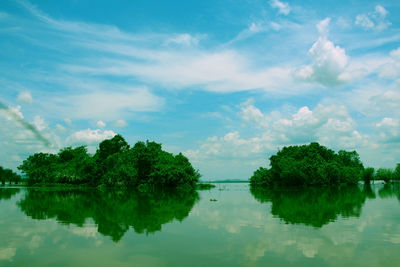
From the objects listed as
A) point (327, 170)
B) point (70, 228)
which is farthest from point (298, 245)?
point (327, 170)

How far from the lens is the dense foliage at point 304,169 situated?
230ft

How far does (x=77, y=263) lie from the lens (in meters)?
10.5

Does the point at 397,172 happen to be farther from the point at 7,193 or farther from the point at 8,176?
the point at 8,176

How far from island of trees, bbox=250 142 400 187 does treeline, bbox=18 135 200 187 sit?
20.8 meters

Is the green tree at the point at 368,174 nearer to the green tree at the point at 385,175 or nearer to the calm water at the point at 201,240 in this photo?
the green tree at the point at 385,175

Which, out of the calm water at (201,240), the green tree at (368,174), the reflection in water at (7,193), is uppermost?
the green tree at (368,174)

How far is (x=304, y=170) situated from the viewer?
70.5 metres

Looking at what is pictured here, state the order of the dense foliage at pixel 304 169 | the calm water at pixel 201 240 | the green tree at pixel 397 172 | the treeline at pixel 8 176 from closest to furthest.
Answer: the calm water at pixel 201 240
the dense foliage at pixel 304 169
the treeline at pixel 8 176
the green tree at pixel 397 172

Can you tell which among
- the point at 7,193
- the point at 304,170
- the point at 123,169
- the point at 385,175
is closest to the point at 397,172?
the point at 385,175

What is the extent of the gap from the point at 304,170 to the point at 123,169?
37.9 metres

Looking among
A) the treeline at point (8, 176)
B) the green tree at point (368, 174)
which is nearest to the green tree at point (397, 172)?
the green tree at point (368, 174)

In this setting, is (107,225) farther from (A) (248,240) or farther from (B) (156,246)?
(A) (248,240)

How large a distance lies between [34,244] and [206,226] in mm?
8214

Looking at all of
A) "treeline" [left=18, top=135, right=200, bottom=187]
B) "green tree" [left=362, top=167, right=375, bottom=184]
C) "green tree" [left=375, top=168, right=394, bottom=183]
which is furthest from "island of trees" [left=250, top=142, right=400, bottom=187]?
A: "green tree" [left=375, top=168, right=394, bottom=183]
